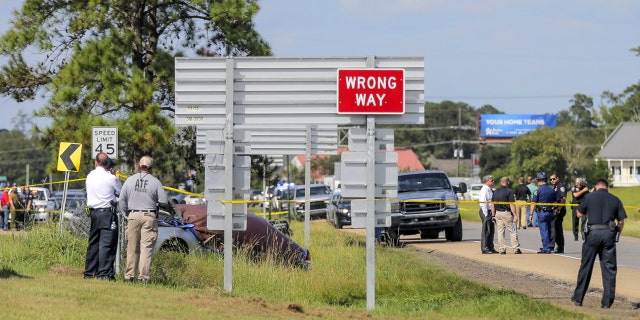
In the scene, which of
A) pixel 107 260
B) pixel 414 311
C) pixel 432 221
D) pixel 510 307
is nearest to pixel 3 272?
pixel 107 260

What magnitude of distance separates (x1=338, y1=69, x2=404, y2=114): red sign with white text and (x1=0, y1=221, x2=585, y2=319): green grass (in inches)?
99.1

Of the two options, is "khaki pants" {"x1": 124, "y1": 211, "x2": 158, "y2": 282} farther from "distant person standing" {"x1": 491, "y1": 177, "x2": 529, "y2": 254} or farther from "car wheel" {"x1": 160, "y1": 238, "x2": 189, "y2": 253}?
"distant person standing" {"x1": 491, "y1": 177, "x2": 529, "y2": 254}

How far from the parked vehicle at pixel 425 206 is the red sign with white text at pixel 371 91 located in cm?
1481

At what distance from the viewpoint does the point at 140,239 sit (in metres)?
15.8

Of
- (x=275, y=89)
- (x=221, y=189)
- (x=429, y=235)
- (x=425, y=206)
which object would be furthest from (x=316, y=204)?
(x=275, y=89)

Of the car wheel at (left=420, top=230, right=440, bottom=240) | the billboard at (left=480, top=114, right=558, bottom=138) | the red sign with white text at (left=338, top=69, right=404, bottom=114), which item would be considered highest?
the billboard at (left=480, top=114, right=558, bottom=138)

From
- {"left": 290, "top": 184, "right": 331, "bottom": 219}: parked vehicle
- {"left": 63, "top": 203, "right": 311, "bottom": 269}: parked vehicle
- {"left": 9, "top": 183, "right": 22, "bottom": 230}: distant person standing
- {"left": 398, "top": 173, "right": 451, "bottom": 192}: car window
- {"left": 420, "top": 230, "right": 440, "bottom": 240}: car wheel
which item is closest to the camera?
{"left": 63, "top": 203, "right": 311, "bottom": 269}: parked vehicle

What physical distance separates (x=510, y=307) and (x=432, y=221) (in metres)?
16.1

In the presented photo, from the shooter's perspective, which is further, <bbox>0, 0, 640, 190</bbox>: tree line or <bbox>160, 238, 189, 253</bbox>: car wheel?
<bbox>0, 0, 640, 190</bbox>: tree line

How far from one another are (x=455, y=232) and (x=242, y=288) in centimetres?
→ 1592

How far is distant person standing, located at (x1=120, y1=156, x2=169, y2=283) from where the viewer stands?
15711mm

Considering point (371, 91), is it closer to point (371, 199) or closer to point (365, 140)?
point (365, 140)

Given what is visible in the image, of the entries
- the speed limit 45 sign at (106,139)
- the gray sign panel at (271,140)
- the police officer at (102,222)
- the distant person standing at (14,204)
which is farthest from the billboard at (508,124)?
the police officer at (102,222)

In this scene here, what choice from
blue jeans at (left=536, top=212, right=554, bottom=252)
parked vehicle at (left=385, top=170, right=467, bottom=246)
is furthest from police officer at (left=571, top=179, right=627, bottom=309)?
parked vehicle at (left=385, top=170, right=467, bottom=246)
